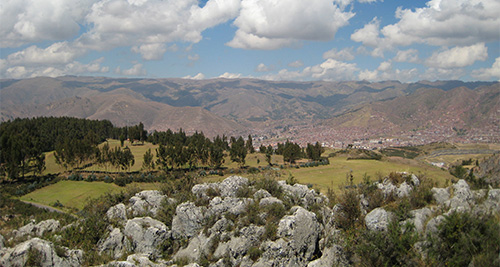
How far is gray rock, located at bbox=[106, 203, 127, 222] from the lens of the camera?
2439 centimetres

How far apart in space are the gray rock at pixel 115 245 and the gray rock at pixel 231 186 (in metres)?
8.70

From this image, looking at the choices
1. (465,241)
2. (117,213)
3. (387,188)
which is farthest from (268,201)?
(117,213)

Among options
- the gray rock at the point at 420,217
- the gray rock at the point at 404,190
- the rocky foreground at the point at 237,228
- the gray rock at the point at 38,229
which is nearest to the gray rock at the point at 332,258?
the rocky foreground at the point at 237,228

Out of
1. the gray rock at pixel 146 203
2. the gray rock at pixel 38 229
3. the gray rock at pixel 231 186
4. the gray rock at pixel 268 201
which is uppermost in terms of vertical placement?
the gray rock at pixel 231 186

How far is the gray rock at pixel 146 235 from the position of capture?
21875 mm

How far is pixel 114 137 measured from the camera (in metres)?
132

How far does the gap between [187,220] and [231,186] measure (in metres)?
5.30

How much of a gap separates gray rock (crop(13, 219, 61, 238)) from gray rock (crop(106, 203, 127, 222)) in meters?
4.79

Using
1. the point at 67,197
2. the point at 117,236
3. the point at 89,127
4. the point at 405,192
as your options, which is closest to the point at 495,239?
the point at 405,192

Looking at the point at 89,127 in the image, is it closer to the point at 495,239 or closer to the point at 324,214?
the point at 324,214

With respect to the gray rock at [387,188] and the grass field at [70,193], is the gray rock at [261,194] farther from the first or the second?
the grass field at [70,193]

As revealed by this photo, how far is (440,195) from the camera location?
20344 millimetres

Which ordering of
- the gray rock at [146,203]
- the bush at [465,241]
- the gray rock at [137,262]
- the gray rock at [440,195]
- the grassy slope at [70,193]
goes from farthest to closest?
the grassy slope at [70,193] → the gray rock at [146,203] → the gray rock at [440,195] → the gray rock at [137,262] → the bush at [465,241]

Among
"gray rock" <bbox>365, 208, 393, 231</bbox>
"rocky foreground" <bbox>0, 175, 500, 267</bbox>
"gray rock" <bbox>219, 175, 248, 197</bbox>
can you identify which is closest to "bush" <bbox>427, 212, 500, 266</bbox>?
"rocky foreground" <bbox>0, 175, 500, 267</bbox>
